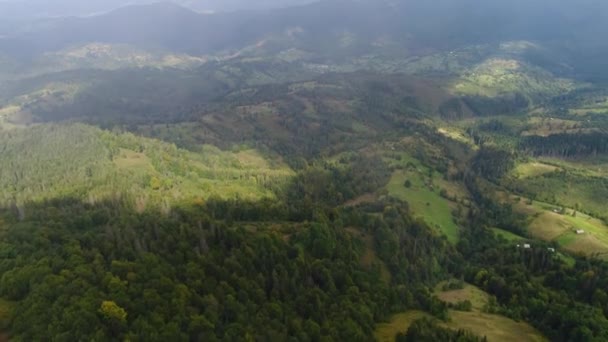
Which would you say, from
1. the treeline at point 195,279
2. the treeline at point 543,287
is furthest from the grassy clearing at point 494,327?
the treeline at point 195,279

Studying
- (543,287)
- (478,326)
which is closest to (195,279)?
(478,326)

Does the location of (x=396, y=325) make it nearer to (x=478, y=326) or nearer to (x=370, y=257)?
(x=478, y=326)

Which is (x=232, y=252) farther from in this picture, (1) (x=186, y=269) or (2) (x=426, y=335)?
(2) (x=426, y=335)

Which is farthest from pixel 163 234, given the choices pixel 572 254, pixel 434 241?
pixel 572 254

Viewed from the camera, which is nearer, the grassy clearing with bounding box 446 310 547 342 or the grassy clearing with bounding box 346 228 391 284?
the grassy clearing with bounding box 446 310 547 342

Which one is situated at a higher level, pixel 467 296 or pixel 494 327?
pixel 494 327

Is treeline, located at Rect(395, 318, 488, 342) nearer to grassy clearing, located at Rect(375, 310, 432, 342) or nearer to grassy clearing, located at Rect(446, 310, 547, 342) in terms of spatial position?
grassy clearing, located at Rect(375, 310, 432, 342)

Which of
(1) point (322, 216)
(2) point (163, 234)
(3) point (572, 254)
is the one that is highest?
(2) point (163, 234)

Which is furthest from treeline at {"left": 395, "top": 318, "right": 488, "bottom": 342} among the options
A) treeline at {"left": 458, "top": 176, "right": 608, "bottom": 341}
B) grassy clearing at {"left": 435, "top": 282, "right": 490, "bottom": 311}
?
grassy clearing at {"left": 435, "top": 282, "right": 490, "bottom": 311}

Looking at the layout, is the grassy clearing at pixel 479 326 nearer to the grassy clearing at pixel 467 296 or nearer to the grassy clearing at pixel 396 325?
the grassy clearing at pixel 396 325

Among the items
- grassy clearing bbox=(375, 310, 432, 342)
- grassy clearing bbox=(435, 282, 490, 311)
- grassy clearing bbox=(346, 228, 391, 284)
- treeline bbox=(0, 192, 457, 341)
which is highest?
treeline bbox=(0, 192, 457, 341)

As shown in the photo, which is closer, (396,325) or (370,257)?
(396,325)
